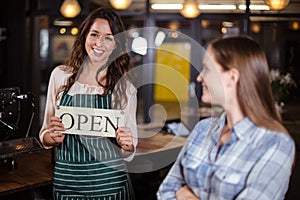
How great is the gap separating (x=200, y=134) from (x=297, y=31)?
374cm

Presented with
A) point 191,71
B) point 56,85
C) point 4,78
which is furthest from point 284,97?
point 4,78

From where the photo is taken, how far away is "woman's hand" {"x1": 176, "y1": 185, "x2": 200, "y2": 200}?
1534 millimetres

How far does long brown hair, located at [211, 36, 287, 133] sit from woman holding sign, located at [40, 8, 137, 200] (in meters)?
0.79

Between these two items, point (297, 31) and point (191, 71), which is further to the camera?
point (297, 31)

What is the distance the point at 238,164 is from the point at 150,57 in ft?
11.1

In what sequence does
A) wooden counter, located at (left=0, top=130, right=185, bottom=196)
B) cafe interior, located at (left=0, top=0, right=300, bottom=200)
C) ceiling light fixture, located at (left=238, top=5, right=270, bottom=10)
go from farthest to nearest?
1. ceiling light fixture, located at (left=238, top=5, right=270, bottom=10)
2. cafe interior, located at (left=0, top=0, right=300, bottom=200)
3. wooden counter, located at (left=0, top=130, right=185, bottom=196)

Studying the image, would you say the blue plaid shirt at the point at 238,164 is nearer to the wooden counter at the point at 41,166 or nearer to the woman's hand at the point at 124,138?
the woman's hand at the point at 124,138

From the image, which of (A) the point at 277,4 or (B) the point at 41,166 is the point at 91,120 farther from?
(A) the point at 277,4

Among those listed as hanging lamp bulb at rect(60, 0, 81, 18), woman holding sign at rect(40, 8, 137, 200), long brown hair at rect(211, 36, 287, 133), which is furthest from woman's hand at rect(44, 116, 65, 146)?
hanging lamp bulb at rect(60, 0, 81, 18)

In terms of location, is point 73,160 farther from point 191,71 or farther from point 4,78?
point 4,78

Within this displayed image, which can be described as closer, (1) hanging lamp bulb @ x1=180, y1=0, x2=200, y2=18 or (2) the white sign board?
(2) the white sign board

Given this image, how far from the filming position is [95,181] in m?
2.16

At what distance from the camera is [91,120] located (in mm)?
2100

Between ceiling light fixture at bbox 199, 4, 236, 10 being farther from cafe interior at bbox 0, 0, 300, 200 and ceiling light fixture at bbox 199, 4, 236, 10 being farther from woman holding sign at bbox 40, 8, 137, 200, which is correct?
woman holding sign at bbox 40, 8, 137, 200
